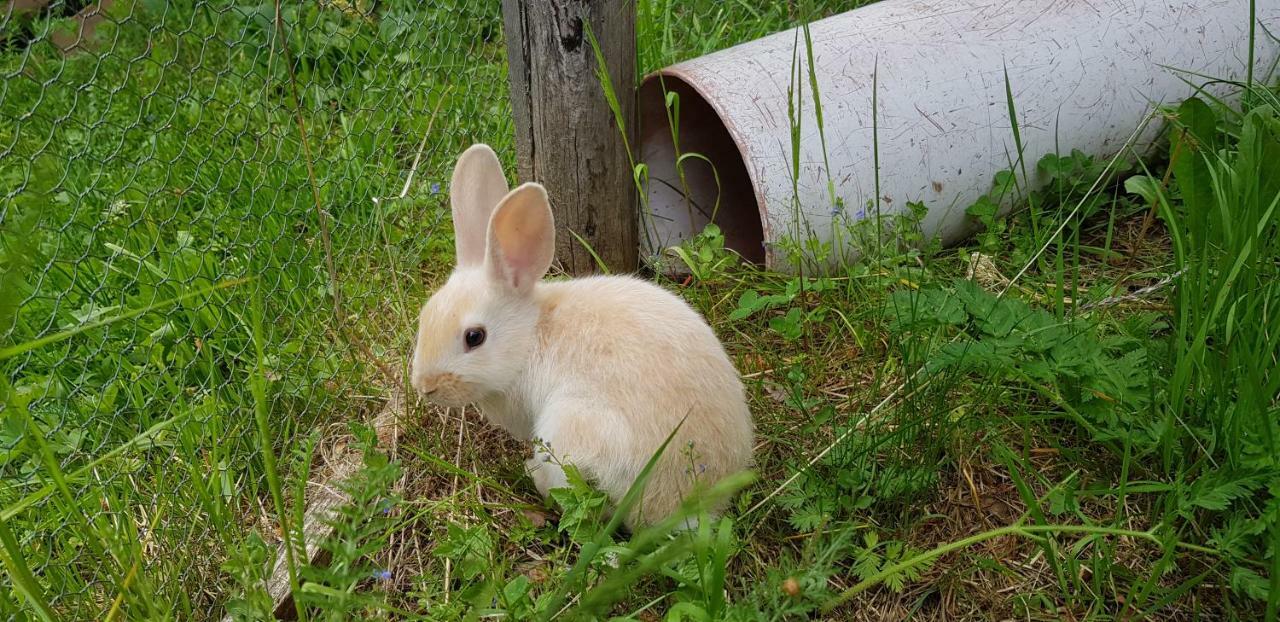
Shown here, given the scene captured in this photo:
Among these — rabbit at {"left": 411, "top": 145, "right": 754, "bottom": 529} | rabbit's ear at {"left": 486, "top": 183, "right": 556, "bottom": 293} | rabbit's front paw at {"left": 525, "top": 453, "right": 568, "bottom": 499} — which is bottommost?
rabbit's front paw at {"left": 525, "top": 453, "right": 568, "bottom": 499}

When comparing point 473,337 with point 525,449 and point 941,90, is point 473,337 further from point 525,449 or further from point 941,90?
point 941,90

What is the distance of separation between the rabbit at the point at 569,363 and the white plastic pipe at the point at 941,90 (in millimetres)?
661

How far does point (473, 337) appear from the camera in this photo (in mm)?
2328

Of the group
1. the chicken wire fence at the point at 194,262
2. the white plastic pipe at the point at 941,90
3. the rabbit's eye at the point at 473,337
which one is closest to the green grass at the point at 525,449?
the chicken wire fence at the point at 194,262

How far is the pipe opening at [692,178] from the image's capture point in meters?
3.28

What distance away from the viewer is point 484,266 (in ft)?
7.69

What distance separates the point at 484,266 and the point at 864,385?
1.04 meters

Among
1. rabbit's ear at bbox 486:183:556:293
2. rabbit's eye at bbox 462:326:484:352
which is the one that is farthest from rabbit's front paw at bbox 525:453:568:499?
rabbit's ear at bbox 486:183:556:293

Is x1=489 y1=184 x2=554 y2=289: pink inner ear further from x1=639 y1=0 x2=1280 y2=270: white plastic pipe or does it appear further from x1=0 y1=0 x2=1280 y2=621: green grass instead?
x1=639 y1=0 x2=1280 y2=270: white plastic pipe

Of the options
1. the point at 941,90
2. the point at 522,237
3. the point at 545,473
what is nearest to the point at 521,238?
the point at 522,237

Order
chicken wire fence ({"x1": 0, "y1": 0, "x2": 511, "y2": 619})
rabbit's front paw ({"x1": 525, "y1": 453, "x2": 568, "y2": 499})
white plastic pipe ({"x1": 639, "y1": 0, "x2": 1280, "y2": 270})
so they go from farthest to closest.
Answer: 1. white plastic pipe ({"x1": 639, "y1": 0, "x2": 1280, "y2": 270})
2. rabbit's front paw ({"x1": 525, "y1": 453, "x2": 568, "y2": 499})
3. chicken wire fence ({"x1": 0, "y1": 0, "x2": 511, "y2": 619})

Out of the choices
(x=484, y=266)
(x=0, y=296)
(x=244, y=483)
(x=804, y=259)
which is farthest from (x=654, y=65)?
(x=0, y=296)

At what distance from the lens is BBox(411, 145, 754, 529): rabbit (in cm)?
210

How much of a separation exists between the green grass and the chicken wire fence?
13 millimetres
